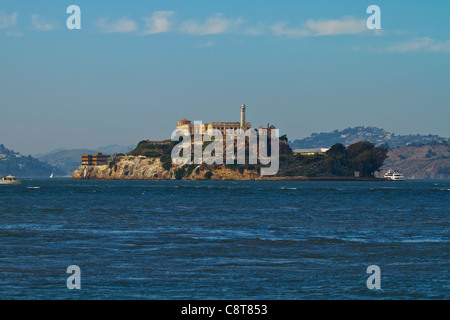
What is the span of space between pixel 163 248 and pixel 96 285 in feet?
35.2

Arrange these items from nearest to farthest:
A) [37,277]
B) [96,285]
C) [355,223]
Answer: [96,285], [37,277], [355,223]

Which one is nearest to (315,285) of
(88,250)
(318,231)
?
(88,250)

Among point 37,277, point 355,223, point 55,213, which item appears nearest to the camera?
point 37,277

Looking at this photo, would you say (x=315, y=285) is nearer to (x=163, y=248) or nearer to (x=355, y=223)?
(x=163, y=248)

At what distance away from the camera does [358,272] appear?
26734 mm

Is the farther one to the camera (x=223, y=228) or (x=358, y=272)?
(x=223, y=228)

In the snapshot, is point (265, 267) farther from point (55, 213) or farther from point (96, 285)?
point (55, 213)

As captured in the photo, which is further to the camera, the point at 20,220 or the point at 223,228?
the point at 20,220

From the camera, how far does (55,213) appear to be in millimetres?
63031

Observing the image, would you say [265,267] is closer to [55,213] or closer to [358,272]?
[358,272]
